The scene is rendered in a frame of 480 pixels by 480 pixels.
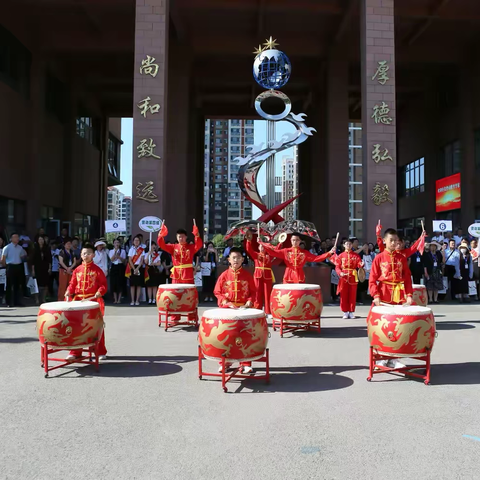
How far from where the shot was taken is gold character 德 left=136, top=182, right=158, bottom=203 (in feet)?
47.4

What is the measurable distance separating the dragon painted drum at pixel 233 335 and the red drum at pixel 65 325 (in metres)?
1.45

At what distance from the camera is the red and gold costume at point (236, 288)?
595 centimetres

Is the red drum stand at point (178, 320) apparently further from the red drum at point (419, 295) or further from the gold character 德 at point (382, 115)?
the gold character 德 at point (382, 115)

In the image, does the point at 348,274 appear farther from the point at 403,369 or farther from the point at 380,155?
the point at 380,155

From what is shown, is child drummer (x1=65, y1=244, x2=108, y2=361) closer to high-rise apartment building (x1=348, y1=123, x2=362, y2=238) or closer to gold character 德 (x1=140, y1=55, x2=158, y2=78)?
gold character 德 (x1=140, y1=55, x2=158, y2=78)

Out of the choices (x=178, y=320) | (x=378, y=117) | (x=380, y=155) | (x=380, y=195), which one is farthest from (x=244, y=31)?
(x=178, y=320)

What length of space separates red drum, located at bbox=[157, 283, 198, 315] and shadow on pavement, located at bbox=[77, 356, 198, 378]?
1.79 meters

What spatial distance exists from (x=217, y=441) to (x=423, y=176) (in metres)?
25.8

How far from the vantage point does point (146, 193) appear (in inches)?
570

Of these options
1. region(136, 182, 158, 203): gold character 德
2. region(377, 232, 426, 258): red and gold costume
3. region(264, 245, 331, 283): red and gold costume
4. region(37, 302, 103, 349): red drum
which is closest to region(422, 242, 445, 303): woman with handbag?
region(264, 245, 331, 283): red and gold costume

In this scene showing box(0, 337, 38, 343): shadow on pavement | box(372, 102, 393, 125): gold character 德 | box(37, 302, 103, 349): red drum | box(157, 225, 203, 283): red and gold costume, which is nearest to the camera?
box(37, 302, 103, 349): red drum

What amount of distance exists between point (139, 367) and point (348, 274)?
198 inches

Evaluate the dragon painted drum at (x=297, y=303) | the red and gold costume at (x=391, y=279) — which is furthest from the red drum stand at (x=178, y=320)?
the red and gold costume at (x=391, y=279)

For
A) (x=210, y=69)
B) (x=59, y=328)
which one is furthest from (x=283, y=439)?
(x=210, y=69)
